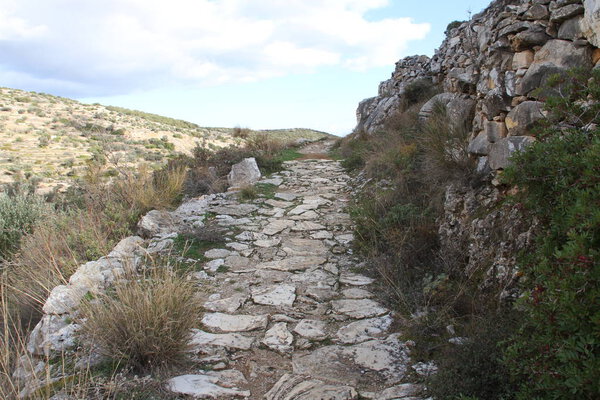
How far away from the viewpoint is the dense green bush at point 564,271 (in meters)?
1.54

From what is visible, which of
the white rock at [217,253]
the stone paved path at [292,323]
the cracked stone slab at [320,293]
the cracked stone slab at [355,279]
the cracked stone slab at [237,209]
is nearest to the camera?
the stone paved path at [292,323]

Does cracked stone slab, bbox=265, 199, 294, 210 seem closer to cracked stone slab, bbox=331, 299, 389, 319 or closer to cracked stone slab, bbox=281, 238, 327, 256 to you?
cracked stone slab, bbox=281, 238, 327, 256

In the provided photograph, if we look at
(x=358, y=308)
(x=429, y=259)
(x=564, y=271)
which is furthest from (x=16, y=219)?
(x=564, y=271)

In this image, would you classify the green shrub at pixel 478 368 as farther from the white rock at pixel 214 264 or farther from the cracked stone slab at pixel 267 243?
the cracked stone slab at pixel 267 243

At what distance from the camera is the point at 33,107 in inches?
939

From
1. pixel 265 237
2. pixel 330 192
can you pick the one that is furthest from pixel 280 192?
pixel 265 237

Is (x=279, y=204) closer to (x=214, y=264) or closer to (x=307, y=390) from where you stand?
(x=214, y=264)

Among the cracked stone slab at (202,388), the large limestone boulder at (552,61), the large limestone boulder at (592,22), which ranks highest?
the large limestone boulder at (592,22)

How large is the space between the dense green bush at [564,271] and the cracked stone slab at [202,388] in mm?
1705

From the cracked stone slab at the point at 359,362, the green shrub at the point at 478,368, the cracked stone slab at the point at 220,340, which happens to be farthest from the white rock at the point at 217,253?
the green shrub at the point at 478,368

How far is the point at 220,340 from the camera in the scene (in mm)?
3307

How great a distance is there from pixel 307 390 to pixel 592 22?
11.1 ft

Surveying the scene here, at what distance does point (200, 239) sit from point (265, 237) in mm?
931

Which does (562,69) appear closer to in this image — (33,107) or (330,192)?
(330,192)
